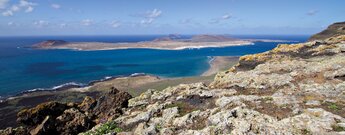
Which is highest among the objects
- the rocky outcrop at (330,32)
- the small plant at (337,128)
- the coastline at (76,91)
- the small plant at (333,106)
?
the rocky outcrop at (330,32)

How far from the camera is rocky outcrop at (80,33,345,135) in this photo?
15820 mm

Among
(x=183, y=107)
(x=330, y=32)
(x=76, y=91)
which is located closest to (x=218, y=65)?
(x=330, y=32)

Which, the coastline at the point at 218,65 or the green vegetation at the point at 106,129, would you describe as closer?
the green vegetation at the point at 106,129

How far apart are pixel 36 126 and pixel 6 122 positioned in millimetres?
33930

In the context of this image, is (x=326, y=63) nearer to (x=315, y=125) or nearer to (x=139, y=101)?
(x=315, y=125)

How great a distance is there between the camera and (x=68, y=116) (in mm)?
23875

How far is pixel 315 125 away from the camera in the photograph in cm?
1502

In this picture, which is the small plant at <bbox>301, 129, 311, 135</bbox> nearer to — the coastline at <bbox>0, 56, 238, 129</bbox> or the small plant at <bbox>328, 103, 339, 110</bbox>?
the small plant at <bbox>328, 103, 339, 110</bbox>

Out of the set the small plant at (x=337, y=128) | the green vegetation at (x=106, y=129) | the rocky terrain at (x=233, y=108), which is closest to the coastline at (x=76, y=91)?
the rocky terrain at (x=233, y=108)

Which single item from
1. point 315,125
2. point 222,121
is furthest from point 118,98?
point 315,125

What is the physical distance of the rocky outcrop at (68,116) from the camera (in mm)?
22484

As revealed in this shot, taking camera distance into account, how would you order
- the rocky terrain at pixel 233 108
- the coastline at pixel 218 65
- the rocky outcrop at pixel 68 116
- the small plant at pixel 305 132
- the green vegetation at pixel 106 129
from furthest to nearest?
1. the coastline at pixel 218 65
2. the rocky outcrop at pixel 68 116
3. the green vegetation at pixel 106 129
4. the rocky terrain at pixel 233 108
5. the small plant at pixel 305 132

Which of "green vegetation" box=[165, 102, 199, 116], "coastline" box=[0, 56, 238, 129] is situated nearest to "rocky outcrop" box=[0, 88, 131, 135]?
"green vegetation" box=[165, 102, 199, 116]

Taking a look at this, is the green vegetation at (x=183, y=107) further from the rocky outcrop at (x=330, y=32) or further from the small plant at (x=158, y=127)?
the rocky outcrop at (x=330, y=32)
